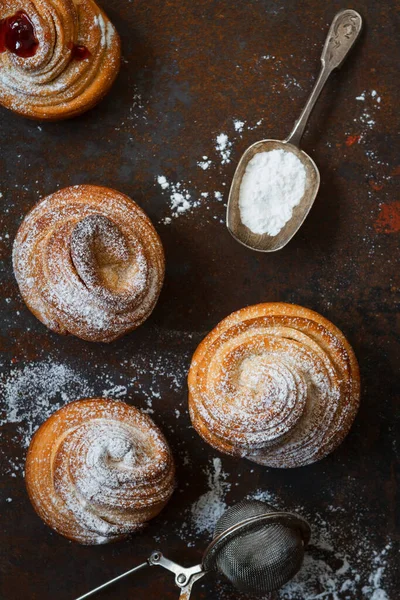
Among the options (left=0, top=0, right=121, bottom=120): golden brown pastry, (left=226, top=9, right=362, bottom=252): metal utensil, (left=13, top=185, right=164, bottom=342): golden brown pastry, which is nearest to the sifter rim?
(left=13, top=185, right=164, bottom=342): golden brown pastry

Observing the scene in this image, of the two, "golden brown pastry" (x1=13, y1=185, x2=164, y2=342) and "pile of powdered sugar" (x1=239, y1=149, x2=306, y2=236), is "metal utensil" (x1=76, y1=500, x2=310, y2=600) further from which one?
"pile of powdered sugar" (x1=239, y1=149, x2=306, y2=236)

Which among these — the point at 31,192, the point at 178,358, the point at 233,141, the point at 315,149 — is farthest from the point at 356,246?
the point at 31,192

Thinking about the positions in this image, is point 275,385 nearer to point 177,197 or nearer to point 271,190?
point 271,190

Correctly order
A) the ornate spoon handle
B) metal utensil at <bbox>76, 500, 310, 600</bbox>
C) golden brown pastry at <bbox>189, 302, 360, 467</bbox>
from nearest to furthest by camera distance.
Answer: golden brown pastry at <bbox>189, 302, 360, 467</bbox> < metal utensil at <bbox>76, 500, 310, 600</bbox> < the ornate spoon handle

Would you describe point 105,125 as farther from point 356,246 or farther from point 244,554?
point 244,554

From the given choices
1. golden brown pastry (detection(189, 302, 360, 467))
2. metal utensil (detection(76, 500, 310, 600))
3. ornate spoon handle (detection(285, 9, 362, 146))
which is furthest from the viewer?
ornate spoon handle (detection(285, 9, 362, 146))

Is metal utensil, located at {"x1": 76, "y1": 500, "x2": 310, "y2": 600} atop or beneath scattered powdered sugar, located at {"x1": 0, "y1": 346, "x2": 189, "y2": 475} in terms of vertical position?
beneath

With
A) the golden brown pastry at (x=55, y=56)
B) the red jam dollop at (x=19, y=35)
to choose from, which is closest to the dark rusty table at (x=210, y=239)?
the golden brown pastry at (x=55, y=56)

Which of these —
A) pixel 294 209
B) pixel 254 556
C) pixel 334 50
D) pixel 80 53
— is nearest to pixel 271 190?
pixel 294 209
